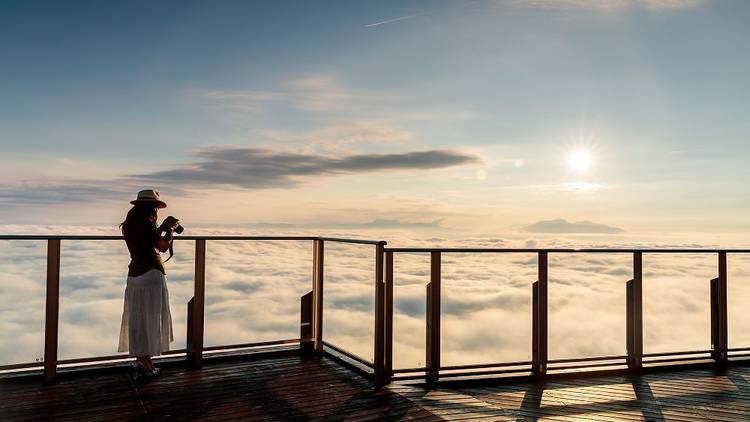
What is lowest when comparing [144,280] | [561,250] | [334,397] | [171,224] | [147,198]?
[334,397]

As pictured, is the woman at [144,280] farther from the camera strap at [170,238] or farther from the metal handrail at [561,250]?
the metal handrail at [561,250]

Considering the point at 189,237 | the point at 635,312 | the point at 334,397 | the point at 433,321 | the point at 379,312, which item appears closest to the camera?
the point at 334,397

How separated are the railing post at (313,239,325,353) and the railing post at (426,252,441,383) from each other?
1409 millimetres

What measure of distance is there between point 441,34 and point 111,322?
5.78 m

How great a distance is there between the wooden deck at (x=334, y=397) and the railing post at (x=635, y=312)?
332 mm

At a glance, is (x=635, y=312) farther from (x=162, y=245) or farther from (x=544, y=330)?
(x=162, y=245)

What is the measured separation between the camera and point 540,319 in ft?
18.1

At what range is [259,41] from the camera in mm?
8602

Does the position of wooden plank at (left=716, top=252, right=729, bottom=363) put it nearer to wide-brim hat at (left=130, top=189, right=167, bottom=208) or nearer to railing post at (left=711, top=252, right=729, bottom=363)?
railing post at (left=711, top=252, right=729, bottom=363)

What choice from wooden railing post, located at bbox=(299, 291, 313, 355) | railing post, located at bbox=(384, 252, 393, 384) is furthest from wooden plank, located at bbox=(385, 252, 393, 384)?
wooden railing post, located at bbox=(299, 291, 313, 355)

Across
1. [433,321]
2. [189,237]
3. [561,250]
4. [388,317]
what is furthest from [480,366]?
[189,237]

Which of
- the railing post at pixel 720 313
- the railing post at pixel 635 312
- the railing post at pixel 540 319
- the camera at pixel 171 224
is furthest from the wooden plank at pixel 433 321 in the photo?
the railing post at pixel 720 313

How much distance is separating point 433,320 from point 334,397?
117 cm

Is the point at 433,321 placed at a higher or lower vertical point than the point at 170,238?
lower
